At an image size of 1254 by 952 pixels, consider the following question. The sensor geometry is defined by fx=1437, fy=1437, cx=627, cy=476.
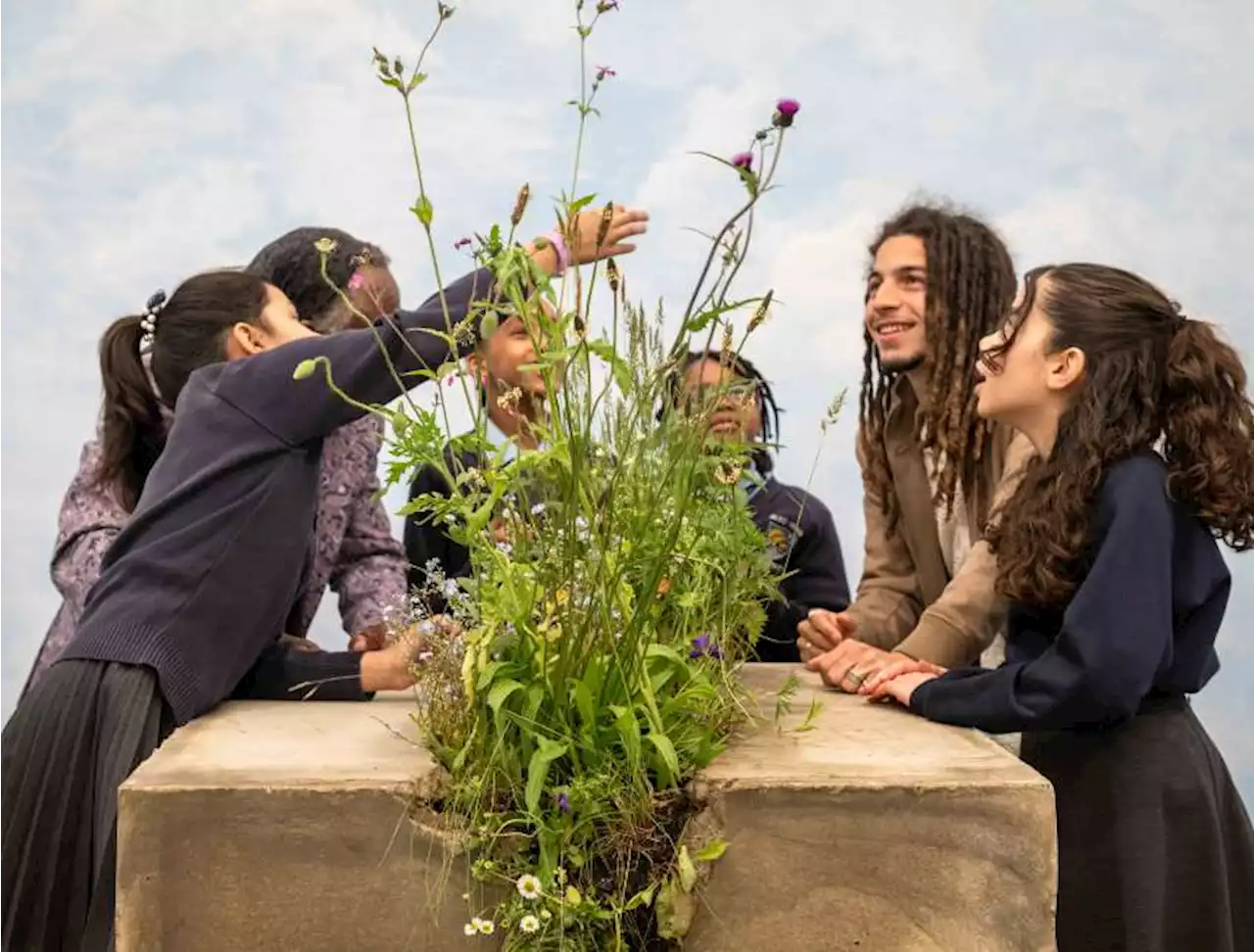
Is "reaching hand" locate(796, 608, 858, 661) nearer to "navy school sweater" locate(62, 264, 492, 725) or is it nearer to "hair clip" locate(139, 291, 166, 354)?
"navy school sweater" locate(62, 264, 492, 725)

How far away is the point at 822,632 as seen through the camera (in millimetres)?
2779

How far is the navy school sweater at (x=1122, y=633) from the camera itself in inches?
83.2

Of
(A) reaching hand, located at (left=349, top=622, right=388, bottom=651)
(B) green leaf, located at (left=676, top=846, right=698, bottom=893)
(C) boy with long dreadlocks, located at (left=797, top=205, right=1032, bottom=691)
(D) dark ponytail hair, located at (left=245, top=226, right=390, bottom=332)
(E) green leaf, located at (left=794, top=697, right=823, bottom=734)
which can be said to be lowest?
(B) green leaf, located at (left=676, top=846, right=698, bottom=893)

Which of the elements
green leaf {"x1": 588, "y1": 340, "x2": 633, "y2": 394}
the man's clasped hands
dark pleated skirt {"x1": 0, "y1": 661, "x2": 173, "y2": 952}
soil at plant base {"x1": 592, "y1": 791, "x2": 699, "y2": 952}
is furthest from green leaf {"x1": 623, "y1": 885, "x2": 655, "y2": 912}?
dark pleated skirt {"x1": 0, "y1": 661, "x2": 173, "y2": 952}

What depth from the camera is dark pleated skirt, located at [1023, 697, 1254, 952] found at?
2.28 meters

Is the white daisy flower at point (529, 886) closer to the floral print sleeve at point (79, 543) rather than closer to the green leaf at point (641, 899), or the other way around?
the green leaf at point (641, 899)

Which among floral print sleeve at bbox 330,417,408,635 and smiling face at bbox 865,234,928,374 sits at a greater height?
smiling face at bbox 865,234,928,374

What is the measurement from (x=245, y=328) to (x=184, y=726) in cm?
96

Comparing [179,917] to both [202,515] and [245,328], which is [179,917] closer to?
[202,515]

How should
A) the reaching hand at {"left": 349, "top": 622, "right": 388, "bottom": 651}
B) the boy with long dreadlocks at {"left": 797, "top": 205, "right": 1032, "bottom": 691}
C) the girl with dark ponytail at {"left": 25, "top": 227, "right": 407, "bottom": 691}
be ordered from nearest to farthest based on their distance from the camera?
the reaching hand at {"left": 349, "top": 622, "right": 388, "bottom": 651}, the girl with dark ponytail at {"left": 25, "top": 227, "right": 407, "bottom": 691}, the boy with long dreadlocks at {"left": 797, "top": 205, "right": 1032, "bottom": 691}

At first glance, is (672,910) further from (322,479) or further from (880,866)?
(322,479)

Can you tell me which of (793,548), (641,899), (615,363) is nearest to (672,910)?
(641,899)

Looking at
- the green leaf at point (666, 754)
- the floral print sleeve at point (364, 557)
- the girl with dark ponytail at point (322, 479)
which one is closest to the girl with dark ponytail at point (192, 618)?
the girl with dark ponytail at point (322, 479)

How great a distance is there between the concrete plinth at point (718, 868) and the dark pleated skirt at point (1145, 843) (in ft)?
1.94
